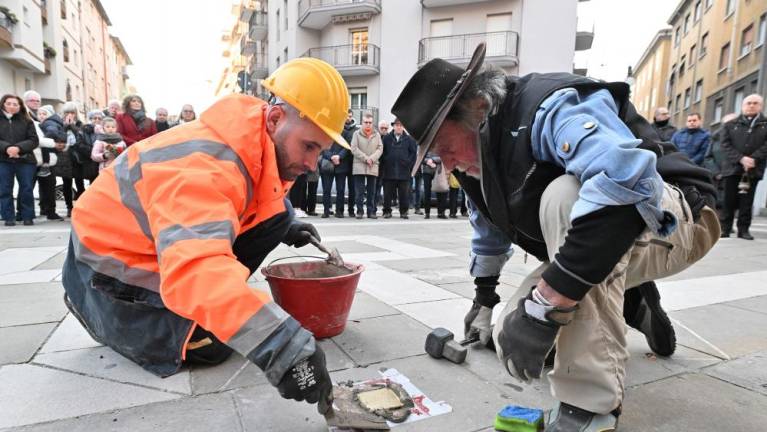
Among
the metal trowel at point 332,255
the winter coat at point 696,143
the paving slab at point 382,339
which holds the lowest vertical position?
the paving slab at point 382,339

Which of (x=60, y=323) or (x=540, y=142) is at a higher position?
(x=540, y=142)

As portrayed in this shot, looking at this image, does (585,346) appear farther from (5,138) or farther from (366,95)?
(366,95)

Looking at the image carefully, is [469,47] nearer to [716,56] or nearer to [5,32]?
[716,56]

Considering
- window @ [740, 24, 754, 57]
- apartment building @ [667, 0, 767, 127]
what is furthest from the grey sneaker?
window @ [740, 24, 754, 57]

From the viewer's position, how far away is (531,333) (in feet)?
4.25

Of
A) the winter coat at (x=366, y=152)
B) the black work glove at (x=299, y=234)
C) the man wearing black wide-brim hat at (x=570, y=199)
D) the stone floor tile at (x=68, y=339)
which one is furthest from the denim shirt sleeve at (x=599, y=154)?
the winter coat at (x=366, y=152)

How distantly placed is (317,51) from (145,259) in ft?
73.2

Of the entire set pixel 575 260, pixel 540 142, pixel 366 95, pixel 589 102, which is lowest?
pixel 575 260

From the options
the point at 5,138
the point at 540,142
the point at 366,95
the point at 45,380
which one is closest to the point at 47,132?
the point at 5,138

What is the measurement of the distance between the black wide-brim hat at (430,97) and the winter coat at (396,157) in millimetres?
6495

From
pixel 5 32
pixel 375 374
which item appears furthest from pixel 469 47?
pixel 375 374

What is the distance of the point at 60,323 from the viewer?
2.35m

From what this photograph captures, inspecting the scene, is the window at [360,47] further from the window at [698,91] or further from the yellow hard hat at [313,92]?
the yellow hard hat at [313,92]

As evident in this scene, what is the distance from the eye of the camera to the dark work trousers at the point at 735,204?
6.46 metres
